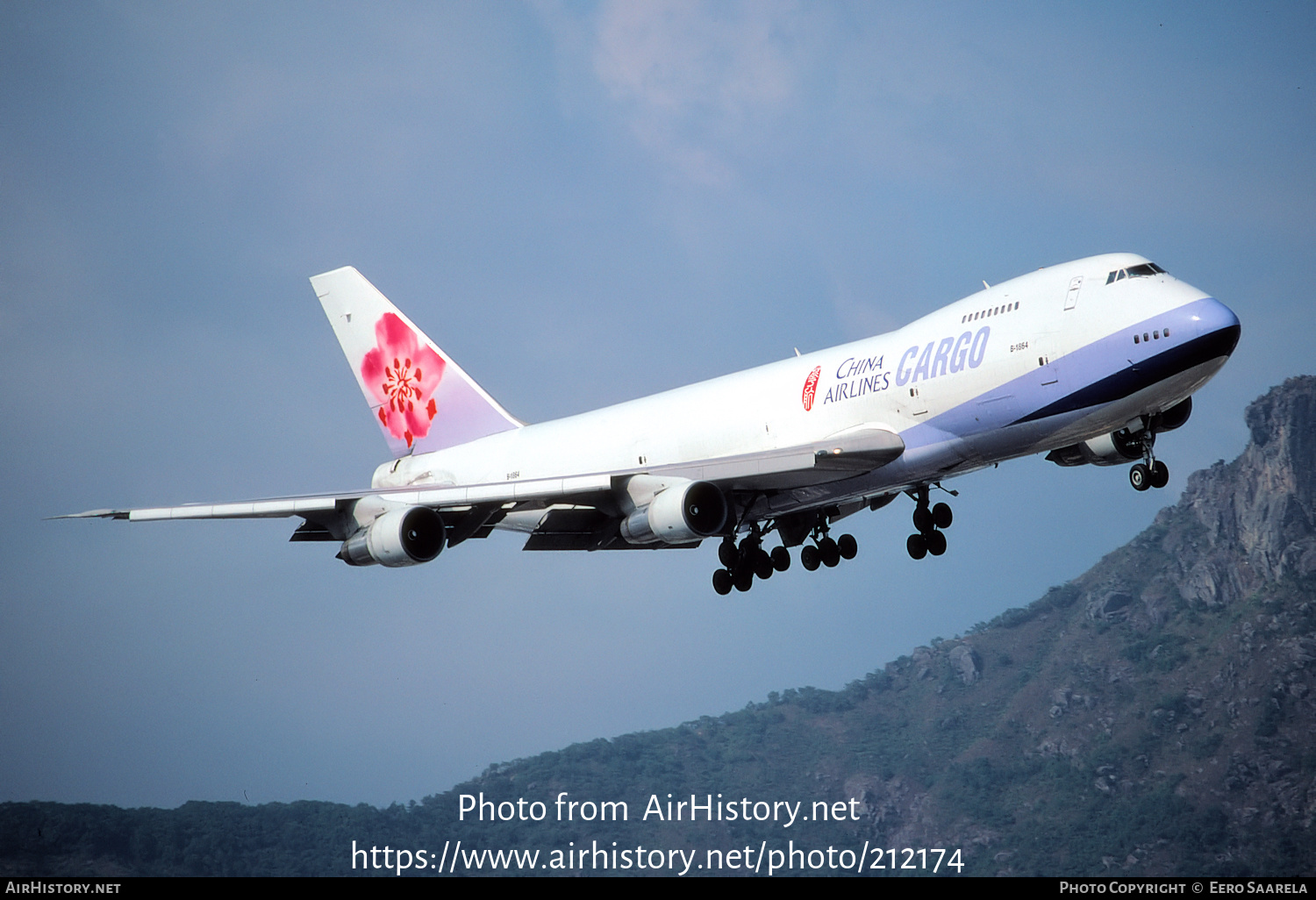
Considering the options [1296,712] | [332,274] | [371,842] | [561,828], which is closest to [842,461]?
[332,274]

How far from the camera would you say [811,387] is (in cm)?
3153

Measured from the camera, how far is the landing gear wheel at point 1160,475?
2842cm

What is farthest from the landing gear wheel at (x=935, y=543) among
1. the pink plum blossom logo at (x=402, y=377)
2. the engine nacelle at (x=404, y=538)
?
the pink plum blossom logo at (x=402, y=377)

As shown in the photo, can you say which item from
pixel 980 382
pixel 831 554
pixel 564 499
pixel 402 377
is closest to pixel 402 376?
pixel 402 377

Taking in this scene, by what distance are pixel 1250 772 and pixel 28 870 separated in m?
149

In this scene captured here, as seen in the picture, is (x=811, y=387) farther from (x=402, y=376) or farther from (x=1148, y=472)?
(x=402, y=376)

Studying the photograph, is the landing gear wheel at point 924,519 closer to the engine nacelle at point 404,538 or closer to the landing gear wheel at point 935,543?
the landing gear wheel at point 935,543

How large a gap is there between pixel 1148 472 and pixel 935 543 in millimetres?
6169

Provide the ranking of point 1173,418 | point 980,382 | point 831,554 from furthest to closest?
1. point 831,554
2. point 1173,418
3. point 980,382

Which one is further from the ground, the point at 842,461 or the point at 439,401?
the point at 439,401

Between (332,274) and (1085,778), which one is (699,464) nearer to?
(332,274)

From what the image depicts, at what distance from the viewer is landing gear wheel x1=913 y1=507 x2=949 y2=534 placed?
33531 millimetres

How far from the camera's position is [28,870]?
11038cm
